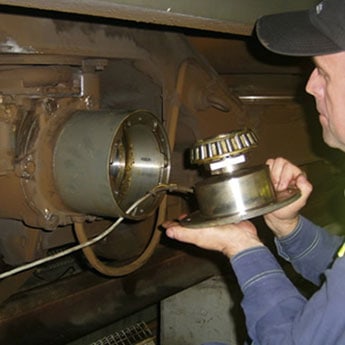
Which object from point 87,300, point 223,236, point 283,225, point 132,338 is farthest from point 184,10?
point 132,338

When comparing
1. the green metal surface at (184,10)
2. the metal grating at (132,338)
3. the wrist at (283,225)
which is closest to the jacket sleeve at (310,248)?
the wrist at (283,225)

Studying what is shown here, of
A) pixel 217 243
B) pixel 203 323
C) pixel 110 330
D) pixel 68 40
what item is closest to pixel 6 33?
pixel 68 40

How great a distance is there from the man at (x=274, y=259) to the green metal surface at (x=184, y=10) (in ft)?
0.10

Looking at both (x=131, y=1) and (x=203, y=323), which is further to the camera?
(x=203, y=323)

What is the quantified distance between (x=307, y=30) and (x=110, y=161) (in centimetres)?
50

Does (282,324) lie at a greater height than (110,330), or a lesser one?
greater

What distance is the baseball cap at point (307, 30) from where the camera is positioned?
91 cm

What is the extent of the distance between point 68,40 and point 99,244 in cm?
68

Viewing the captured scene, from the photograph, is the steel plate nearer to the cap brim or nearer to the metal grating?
the cap brim

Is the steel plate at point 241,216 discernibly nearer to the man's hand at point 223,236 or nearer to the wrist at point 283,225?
the man's hand at point 223,236

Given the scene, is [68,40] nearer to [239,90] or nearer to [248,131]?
[248,131]

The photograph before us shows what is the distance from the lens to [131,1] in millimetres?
656

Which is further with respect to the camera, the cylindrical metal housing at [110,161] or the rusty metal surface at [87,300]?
the rusty metal surface at [87,300]

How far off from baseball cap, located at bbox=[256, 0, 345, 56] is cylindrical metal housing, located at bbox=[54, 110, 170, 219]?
0.32 metres
